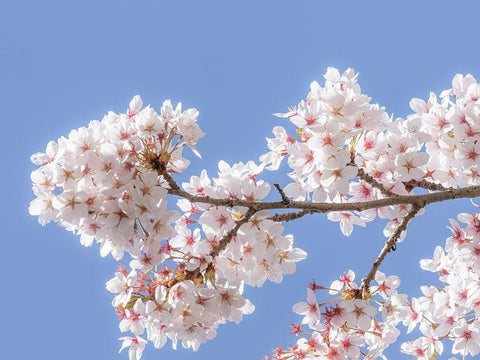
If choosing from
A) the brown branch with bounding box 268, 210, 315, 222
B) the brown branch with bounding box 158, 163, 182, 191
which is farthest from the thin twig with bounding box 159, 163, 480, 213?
the brown branch with bounding box 268, 210, 315, 222

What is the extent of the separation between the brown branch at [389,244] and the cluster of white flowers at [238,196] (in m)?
0.01

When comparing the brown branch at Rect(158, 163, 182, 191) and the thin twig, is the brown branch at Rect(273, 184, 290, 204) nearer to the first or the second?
the thin twig

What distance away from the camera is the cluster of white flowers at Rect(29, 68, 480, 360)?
431 cm

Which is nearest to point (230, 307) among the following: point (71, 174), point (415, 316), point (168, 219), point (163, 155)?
point (168, 219)

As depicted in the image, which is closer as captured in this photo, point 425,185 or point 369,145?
point 369,145

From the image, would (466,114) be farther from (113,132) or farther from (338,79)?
(113,132)

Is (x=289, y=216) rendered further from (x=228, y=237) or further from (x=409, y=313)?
(x=409, y=313)

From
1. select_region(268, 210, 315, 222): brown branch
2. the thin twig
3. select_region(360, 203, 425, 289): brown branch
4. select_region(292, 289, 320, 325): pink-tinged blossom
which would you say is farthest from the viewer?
select_region(360, 203, 425, 289): brown branch

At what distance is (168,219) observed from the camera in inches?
175

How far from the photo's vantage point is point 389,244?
5.48m

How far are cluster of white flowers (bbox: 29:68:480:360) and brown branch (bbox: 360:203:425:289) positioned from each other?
1 centimetres

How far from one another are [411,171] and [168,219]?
1.96m

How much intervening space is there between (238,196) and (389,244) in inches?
61.9

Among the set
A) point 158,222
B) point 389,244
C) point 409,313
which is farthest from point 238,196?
point 409,313
